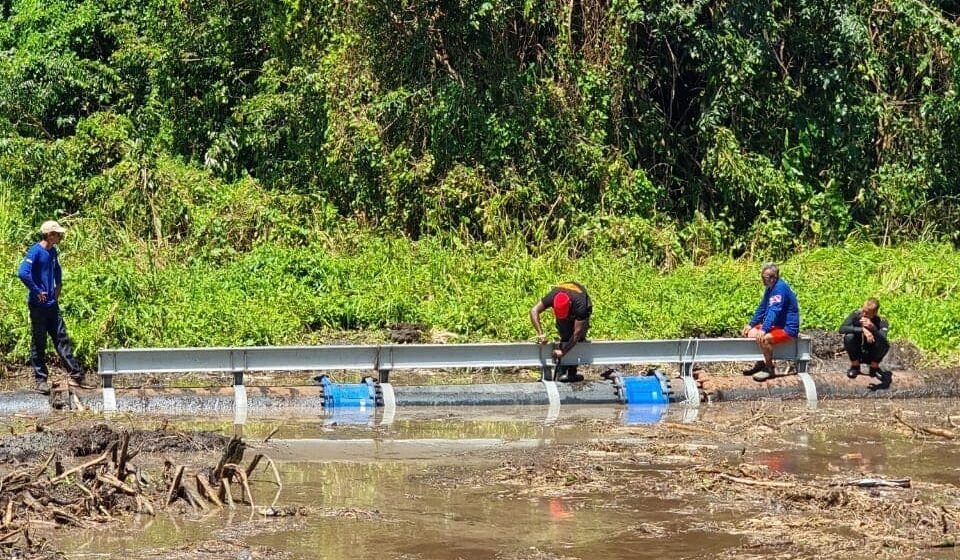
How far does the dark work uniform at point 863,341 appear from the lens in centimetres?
1559

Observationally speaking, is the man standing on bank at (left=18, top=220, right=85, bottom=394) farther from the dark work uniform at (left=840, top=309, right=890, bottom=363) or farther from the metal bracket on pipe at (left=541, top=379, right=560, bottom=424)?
the dark work uniform at (left=840, top=309, right=890, bottom=363)

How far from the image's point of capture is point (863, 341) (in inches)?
617

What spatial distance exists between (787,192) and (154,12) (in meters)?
12.2

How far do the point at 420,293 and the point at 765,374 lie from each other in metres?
5.19

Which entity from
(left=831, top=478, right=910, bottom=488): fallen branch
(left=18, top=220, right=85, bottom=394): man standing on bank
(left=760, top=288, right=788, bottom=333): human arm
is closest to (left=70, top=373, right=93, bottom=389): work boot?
(left=18, top=220, right=85, bottom=394): man standing on bank

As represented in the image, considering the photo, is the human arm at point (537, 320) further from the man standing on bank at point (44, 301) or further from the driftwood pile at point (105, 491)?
the driftwood pile at point (105, 491)

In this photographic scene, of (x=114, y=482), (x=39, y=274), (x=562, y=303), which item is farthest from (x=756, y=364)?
(x=114, y=482)

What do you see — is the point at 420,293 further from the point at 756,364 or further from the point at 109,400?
the point at 109,400

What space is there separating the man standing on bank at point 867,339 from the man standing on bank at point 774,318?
1.98ft

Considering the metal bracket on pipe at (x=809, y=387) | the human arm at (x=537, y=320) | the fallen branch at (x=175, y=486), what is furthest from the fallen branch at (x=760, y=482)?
the metal bracket on pipe at (x=809, y=387)

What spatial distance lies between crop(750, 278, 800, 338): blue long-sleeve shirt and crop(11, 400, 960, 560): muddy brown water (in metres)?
0.99

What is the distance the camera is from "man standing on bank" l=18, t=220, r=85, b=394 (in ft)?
46.0

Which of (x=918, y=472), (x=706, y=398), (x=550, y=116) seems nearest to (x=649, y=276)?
(x=550, y=116)

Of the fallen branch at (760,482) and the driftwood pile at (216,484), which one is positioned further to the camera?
the fallen branch at (760,482)
